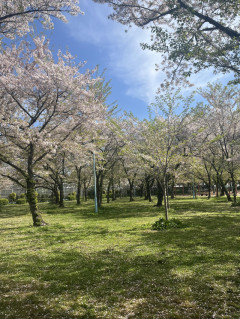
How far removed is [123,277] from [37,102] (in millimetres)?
12133

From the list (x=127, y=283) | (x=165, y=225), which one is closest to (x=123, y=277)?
(x=127, y=283)

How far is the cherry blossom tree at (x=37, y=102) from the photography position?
13.4 m

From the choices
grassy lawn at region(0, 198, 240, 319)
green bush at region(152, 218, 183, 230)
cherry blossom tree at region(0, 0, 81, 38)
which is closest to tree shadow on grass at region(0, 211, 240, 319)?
grassy lawn at region(0, 198, 240, 319)

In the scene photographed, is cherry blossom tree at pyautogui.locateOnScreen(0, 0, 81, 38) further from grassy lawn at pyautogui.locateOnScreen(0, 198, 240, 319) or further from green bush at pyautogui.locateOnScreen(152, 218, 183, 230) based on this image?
green bush at pyautogui.locateOnScreen(152, 218, 183, 230)

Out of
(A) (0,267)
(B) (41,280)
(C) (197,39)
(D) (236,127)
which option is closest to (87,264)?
(B) (41,280)

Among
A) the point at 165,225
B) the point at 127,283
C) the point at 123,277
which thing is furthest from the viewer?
the point at 165,225

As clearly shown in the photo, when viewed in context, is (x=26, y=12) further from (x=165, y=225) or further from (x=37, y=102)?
(x=165, y=225)

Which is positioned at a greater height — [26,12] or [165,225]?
[26,12]

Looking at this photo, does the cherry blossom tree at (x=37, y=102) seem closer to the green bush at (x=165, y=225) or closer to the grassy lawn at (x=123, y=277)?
the grassy lawn at (x=123, y=277)

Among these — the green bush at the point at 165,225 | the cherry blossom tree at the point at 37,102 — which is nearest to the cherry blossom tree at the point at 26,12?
the cherry blossom tree at the point at 37,102

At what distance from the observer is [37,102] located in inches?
564

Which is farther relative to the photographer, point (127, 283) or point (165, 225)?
point (165, 225)

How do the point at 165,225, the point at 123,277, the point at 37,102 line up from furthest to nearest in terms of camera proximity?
the point at 37,102, the point at 165,225, the point at 123,277

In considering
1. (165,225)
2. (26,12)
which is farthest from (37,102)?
(165,225)
